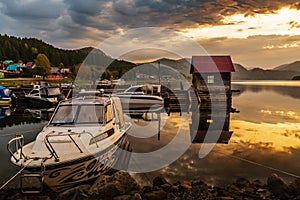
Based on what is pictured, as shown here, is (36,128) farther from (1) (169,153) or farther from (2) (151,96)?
(2) (151,96)

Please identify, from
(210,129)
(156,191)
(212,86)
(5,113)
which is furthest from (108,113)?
Answer: (212,86)

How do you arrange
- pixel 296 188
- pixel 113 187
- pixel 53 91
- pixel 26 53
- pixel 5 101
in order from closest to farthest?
pixel 113 187
pixel 296 188
pixel 53 91
pixel 5 101
pixel 26 53

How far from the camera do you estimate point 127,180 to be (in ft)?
27.2

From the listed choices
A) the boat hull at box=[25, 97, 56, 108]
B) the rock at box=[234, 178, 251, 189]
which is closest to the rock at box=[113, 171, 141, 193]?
the rock at box=[234, 178, 251, 189]

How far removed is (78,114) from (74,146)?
2246mm

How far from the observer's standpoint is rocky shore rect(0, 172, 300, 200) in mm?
7758

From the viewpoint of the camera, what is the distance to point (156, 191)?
8180 mm

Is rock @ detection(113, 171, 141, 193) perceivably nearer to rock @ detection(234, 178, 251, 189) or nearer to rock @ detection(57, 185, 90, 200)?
rock @ detection(57, 185, 90, 200)

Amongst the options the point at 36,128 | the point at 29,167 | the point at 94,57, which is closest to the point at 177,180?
the point at 29,167

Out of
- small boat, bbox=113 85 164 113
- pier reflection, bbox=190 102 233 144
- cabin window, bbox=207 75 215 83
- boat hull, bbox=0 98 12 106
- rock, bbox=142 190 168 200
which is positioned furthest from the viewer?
cabin window, bbox=207 75 215 83

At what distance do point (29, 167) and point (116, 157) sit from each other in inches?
157

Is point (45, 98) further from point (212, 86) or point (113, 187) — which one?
point (113, 187)

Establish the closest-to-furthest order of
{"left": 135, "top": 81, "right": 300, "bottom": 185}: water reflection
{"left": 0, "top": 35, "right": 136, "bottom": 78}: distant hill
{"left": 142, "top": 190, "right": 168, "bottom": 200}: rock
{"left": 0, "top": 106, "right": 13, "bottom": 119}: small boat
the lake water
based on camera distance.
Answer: {"left": 142, "top": 190, "right": 168, "bottom": 200}: rock → {"left": 135, "top": 81, "right": 300, "bottom": 185}: water reflection → the lake water → {"left": 0, "top": 106, "right": 13, "bottom": 119}: small boat → {"left": 0, "top": 35, "right": 136, "bottom": 78}: distant hill

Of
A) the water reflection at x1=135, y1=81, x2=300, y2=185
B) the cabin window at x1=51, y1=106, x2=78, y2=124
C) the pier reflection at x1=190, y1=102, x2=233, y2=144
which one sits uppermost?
the cabin window at x1=51, y1=106, x2=78, y2=124
